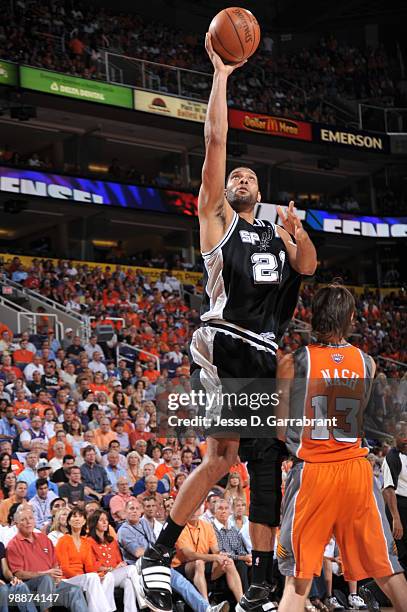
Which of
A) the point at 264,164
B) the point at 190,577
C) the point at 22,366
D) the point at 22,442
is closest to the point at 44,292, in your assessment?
the point at 22,366

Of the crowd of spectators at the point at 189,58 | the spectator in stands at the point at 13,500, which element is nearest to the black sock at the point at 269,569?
the spectator in stands at the point at 13,500

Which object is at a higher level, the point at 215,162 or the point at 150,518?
the point at 215,162

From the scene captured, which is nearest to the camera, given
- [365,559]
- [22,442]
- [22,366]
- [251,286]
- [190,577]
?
[365,559]

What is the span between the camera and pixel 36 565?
8.91 m

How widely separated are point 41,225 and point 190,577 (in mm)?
18013

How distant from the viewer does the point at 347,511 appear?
4.55 meters

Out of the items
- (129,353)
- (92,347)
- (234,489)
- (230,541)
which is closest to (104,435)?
(234,489)

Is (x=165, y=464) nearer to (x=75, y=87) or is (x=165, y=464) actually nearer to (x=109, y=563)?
(x=109, y=563)

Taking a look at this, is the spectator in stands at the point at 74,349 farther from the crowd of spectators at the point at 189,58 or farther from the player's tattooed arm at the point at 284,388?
the player's tattooed arm at the point at 284,388

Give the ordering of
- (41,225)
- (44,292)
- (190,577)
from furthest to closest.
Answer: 1. (41,225)
2. (44,292)
3. (190,577)

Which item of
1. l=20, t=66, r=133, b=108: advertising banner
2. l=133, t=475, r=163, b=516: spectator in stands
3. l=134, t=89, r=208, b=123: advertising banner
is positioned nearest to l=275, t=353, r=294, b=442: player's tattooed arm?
l=133, t=475, r=163, b=516: spectator in stands

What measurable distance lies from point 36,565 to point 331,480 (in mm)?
5208

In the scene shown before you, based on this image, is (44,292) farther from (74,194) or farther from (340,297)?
(340,297)

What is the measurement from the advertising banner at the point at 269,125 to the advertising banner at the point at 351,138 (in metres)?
0.42
